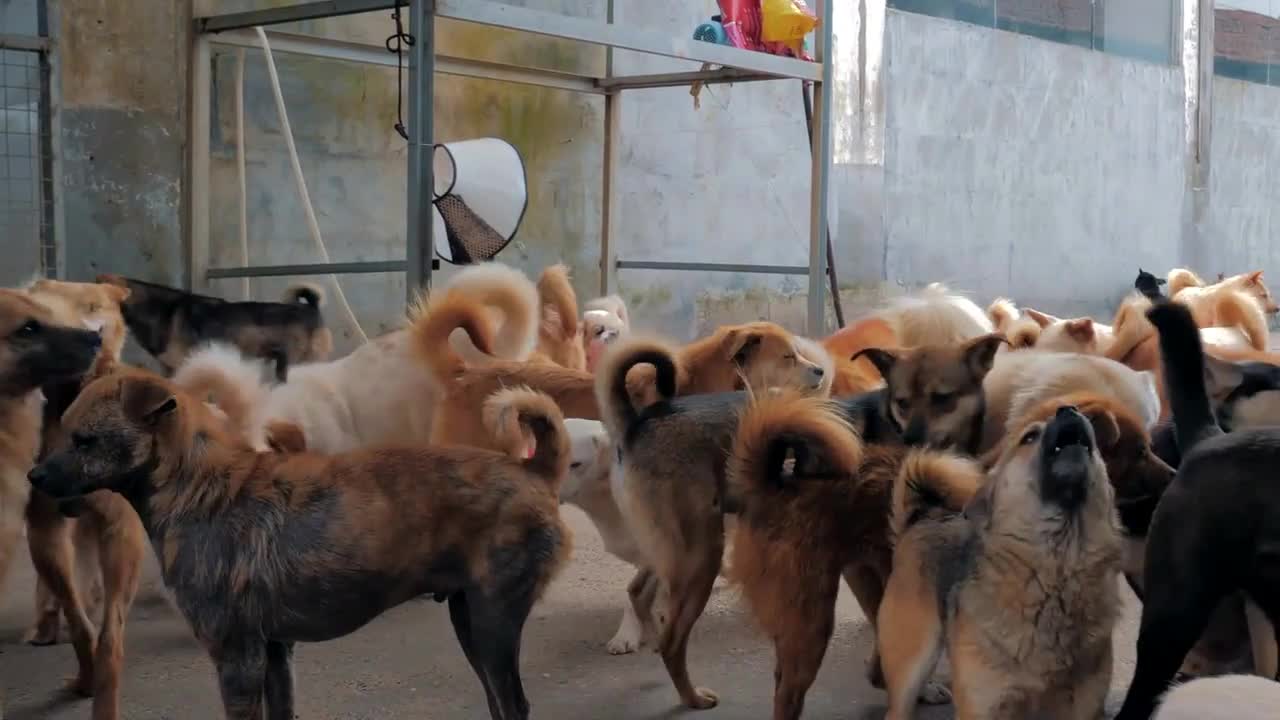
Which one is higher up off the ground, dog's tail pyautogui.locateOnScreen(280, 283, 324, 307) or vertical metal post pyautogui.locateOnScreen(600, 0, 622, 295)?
vertical metal post pyautogui.locateOnScreen(600, 0, 622, 295)

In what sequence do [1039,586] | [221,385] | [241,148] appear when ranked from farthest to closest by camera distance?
1. [241,148]
2. [221,385]
3. [1039,586]

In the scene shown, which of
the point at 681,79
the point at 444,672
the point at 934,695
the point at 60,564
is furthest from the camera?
the point at 681,79

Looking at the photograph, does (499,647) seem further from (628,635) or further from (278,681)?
(628,635)

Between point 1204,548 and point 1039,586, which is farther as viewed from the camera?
point 1204,548

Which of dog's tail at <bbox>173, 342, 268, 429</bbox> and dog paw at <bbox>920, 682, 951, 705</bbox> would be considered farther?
dog paw at <bbox>920, 682, 951, 705</bbox>

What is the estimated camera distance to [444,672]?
14.6 feet

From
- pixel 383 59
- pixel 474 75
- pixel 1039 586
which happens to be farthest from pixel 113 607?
pixel 474 75

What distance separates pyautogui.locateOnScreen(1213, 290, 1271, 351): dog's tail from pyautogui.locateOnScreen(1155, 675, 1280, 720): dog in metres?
5.94

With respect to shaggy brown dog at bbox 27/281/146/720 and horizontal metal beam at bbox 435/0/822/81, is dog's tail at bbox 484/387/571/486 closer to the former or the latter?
shaggy brown dog at bbox 27/281/146/720

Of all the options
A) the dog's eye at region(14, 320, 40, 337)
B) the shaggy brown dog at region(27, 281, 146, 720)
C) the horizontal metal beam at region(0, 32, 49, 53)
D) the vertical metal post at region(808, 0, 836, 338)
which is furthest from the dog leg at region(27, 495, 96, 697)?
the vertical metal post at region(808, 0, 836, 338)

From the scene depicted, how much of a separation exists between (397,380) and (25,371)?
188 centimetres

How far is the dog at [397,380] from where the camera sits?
5.27 metres

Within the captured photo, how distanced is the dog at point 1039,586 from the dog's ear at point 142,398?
75.6 inches

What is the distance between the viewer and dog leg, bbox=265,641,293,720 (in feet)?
Result: 11.7
